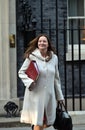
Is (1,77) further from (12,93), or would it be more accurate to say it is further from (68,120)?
(68,120)

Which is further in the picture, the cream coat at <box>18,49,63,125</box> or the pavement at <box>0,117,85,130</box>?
the pavement at <box>0,117,85,130</box>

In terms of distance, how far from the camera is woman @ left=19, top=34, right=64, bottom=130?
7.42m

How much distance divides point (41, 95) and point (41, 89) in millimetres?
92

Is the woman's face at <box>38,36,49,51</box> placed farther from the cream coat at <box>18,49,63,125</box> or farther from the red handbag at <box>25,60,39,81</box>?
the red handbag at <box>25,60,39,81</box>

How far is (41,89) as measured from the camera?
742 cm

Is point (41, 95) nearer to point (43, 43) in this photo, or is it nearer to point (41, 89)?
point (41, 89)

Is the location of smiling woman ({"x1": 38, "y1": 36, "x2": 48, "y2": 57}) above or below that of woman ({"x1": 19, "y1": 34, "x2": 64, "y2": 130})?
above

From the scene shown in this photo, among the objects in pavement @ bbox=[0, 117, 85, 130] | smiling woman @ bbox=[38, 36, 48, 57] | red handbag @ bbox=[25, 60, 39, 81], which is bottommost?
pavement @ bbox=[0, 117, 85, 130]

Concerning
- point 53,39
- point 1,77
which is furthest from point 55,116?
point 53,39

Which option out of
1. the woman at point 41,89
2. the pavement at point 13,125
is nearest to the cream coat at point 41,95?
the woman at point 41,89

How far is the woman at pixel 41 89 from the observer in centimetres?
742

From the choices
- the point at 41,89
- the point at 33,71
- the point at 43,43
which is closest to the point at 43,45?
the point at 43,43

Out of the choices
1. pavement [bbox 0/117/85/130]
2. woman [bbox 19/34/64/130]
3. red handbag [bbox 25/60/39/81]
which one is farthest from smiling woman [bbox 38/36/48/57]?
pavement [bbox 0/117/85/130]

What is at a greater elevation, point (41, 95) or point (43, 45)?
point (43, 45)
